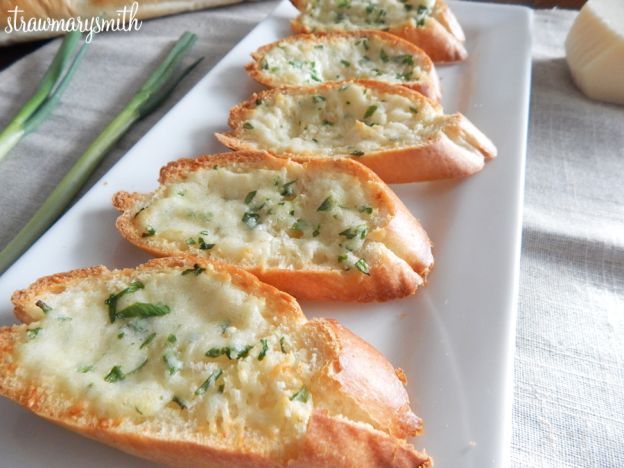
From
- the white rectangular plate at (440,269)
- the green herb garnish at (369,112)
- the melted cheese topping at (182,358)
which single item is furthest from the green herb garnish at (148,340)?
the green herb garnish at (369,112)

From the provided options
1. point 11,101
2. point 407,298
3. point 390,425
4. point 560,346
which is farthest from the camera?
point 11,101

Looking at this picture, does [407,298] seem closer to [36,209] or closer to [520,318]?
[520,318]

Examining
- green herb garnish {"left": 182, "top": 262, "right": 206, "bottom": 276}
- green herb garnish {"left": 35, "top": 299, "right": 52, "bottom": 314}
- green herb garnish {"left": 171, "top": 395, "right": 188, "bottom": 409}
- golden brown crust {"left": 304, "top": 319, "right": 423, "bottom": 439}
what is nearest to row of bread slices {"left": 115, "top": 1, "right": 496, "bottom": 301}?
green herb garnish {"left": 182, "top": 262, "right": 206, "bottom": 276}

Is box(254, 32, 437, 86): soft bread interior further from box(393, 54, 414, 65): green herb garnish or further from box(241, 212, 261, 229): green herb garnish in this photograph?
box(241, 212, 261, 229): green herb garnish

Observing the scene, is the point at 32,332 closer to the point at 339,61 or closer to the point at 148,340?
the point at 148,340

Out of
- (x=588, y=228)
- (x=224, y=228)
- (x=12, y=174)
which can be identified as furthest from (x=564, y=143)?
(x=12, y=174)

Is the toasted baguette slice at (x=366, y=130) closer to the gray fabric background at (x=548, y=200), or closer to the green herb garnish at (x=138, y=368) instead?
the gray fabric background at (x=548, y=200)
